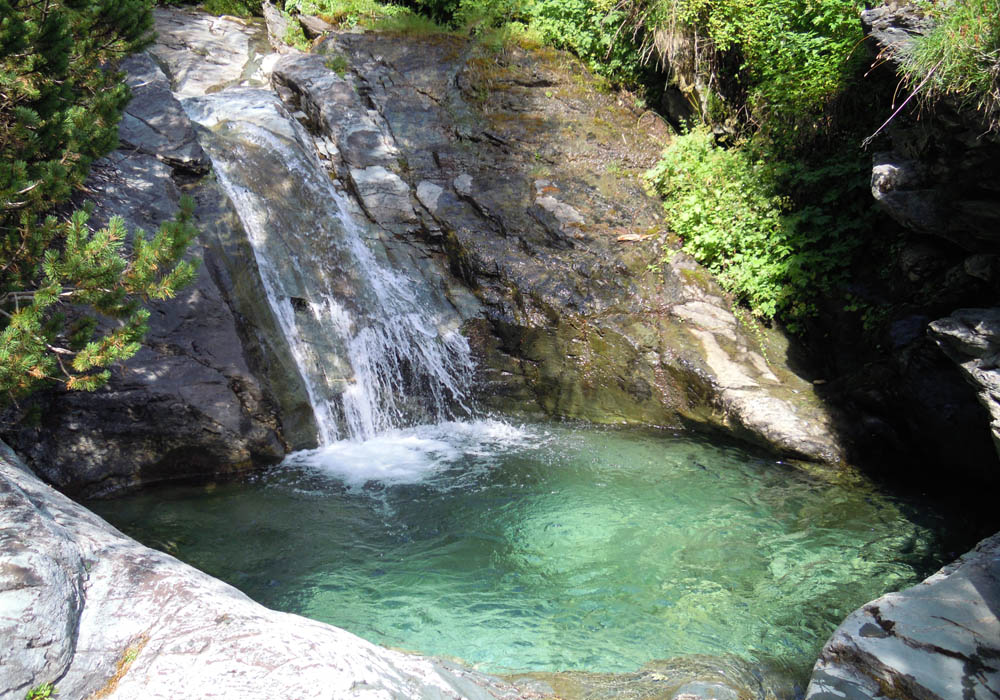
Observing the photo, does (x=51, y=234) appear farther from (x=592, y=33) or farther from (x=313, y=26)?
(x=592, y=33)

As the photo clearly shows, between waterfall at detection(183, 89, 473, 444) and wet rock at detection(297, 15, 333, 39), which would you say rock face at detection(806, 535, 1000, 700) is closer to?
waterfall at detection(183, 89, 473, 444)

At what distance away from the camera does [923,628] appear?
3508mm

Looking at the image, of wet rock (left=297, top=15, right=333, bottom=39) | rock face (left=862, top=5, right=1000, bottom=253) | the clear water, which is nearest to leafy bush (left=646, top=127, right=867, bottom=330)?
rock face (left=862, top=5, right=1000, bottom=253)

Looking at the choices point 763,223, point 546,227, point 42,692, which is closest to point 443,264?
point 546,227

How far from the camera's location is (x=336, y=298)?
8156mm

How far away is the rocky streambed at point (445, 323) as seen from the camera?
2.68 metres

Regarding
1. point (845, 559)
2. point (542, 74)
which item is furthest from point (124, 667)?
point (542, 74)

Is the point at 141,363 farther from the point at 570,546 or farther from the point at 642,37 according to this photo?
the point at 642,37

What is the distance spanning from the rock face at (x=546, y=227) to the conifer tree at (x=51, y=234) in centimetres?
435

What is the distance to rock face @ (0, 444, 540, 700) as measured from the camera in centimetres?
245

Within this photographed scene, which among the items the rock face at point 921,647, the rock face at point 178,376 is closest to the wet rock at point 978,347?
the rock face at point 921,647

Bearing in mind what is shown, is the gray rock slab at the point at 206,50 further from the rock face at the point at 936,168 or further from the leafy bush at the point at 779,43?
the rock face at the point at 936,168

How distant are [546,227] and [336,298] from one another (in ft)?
9.35

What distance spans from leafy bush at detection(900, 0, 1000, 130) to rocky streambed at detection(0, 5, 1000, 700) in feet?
5.23
